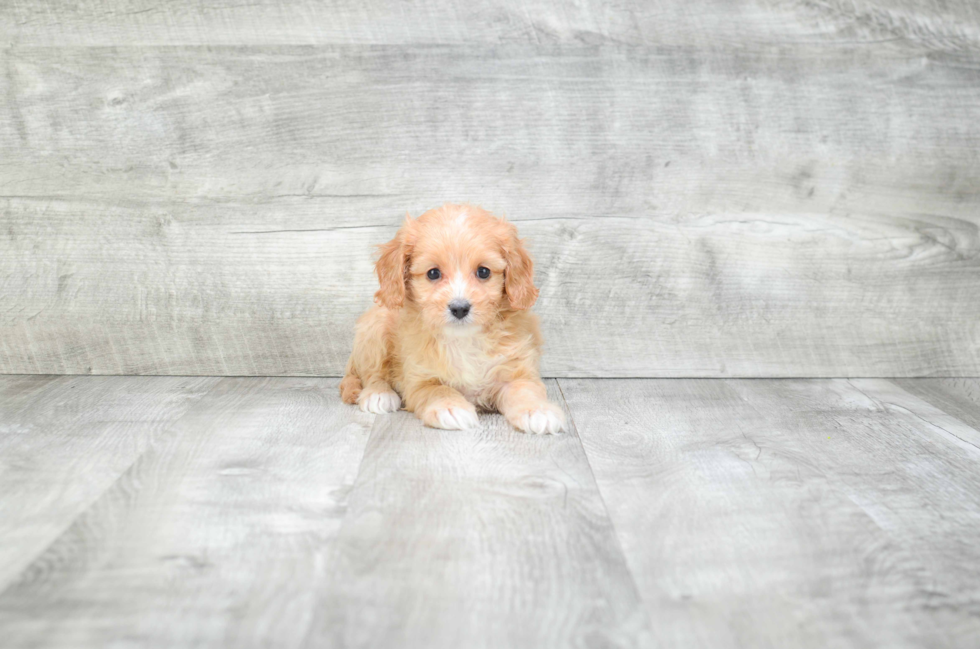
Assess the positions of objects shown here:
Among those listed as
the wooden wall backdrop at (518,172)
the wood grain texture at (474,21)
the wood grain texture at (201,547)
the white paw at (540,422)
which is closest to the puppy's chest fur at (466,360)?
the white paw at (540,422)

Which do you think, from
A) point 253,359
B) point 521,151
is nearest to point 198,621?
point 253,359

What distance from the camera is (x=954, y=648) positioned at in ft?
3.79

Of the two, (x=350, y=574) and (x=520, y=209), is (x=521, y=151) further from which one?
(x=350, y=574)

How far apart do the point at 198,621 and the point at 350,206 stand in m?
1.80

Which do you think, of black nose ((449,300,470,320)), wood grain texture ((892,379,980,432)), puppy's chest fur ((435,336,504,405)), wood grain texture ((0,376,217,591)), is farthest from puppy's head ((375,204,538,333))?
wood grain texture ((892,379,980,432))

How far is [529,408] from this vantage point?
84.4 inches

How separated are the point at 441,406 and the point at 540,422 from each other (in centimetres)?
28

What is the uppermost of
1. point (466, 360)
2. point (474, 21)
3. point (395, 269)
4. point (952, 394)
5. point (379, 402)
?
point (474, 21)

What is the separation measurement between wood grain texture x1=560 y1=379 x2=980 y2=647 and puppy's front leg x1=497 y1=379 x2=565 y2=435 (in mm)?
103

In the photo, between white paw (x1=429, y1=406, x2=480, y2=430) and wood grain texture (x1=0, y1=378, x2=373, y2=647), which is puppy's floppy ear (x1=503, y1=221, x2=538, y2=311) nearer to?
white paw (x1=429, y1=406, x2=480, y2=430)

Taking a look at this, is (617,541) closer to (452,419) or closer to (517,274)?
(452,419)

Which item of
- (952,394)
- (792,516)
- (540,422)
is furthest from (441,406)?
(952,394)

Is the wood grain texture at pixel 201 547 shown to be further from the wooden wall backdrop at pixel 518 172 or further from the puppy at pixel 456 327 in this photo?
the wooden wall backdrop at pixel 518 172

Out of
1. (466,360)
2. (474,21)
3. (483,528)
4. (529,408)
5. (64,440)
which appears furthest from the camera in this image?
(474,21)
